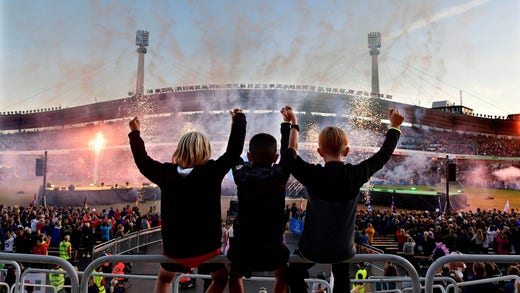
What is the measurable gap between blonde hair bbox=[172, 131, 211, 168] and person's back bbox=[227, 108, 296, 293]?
0.28m

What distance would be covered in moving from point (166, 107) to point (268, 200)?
1868 inches

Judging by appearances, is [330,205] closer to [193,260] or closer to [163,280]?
[193,260]

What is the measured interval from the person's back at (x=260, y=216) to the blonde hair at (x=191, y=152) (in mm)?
282

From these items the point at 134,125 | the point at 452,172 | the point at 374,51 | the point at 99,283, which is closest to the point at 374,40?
the point at 374,51

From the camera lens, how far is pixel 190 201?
92.1 inches

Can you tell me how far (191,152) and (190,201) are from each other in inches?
12.9

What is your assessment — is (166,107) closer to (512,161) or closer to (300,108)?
(300,108)

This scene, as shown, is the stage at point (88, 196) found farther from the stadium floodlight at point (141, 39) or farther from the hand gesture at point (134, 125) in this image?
the stadium floodlight at point (141, 39)

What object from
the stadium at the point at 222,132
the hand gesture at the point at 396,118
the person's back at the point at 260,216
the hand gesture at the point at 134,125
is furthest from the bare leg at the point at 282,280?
the stadium at the point at 222,132

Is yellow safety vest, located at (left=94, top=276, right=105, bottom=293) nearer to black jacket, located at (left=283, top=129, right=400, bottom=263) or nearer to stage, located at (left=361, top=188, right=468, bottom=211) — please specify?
black jacket, located at (left=283, top=129, right=400, bottom=263)

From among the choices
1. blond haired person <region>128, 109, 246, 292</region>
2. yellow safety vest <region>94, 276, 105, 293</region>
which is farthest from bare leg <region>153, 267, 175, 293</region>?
yellow safety vest <region>94, 276, 105, 293</region>

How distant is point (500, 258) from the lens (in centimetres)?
227

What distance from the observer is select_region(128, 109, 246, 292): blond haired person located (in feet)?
7.64

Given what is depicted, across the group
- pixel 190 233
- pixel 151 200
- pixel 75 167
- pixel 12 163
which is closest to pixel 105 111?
pixel 75 167
